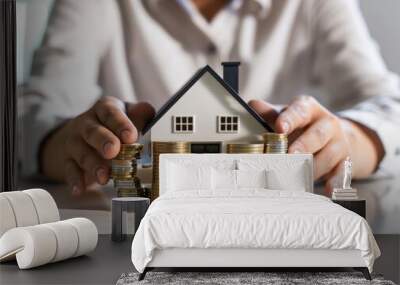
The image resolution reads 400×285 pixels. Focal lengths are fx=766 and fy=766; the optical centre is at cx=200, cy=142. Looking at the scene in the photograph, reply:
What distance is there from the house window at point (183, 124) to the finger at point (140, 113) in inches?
20.6

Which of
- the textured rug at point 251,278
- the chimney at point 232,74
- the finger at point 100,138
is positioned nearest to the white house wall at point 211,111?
the chimney at point 232,74

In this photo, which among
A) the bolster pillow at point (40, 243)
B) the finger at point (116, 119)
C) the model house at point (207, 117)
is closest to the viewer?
the bolster pillow at point (40, 243)

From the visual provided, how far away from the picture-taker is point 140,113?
30.7 ft

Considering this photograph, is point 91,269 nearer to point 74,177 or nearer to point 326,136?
point 74,177

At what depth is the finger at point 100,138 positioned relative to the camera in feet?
29.8

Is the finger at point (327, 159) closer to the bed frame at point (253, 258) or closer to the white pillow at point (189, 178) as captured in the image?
the white pillow at point (189, 178)

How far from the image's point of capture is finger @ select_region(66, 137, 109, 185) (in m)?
9.29

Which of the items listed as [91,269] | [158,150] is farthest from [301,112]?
[91,269]

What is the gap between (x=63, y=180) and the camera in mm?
9438

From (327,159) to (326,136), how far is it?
11.0 inches

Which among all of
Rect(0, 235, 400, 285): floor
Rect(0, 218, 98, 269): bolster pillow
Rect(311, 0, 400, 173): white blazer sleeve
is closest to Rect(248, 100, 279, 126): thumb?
Rect(311, 0, 400, 173): white blazer sleeve

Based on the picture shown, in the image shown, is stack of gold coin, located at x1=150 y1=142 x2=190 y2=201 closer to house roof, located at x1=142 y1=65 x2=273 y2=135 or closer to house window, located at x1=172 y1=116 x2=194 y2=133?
house window, located at x1=172 y1=116 x2=194 y2=133

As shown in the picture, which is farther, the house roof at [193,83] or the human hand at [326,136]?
the human hand at [326,136]

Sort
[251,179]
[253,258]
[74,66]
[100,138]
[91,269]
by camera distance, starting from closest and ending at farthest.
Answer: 1. [253,258]
2. [91,269]
3. [251,179]
4. [100,138]
5. [74,66]
